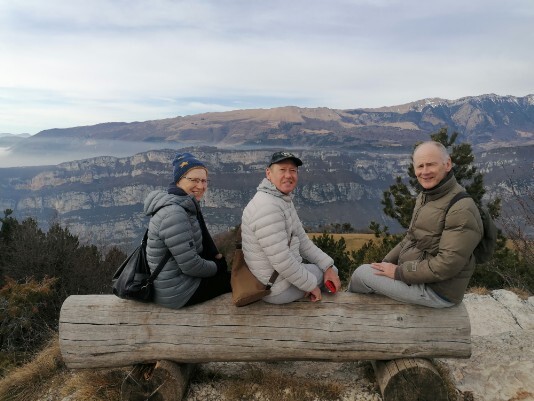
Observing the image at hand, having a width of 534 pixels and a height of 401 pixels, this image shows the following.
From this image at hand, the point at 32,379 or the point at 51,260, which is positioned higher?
the point at 32,379

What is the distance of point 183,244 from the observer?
3.89m

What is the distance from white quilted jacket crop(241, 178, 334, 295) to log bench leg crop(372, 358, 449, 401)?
1248 mm

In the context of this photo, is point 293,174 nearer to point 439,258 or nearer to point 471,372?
point 439,258

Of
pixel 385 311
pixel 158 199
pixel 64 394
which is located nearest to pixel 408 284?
pixel 385 311

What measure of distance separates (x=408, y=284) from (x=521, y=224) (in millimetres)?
5109

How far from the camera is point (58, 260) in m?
27.1

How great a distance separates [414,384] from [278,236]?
2088 mm

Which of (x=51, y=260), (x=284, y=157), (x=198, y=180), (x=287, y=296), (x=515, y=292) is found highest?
(x=284, y=157)

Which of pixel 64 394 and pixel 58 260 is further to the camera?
pixel 58 260

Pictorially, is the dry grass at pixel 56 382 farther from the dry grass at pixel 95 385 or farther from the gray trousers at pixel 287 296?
the gray trousers at pixel 287 296

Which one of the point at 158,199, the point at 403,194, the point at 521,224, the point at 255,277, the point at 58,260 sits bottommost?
the point at 58,260

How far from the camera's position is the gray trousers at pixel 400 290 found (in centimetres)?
414

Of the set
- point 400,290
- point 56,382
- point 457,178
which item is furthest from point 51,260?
point 400,290

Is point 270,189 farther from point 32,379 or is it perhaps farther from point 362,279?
point 32,379
